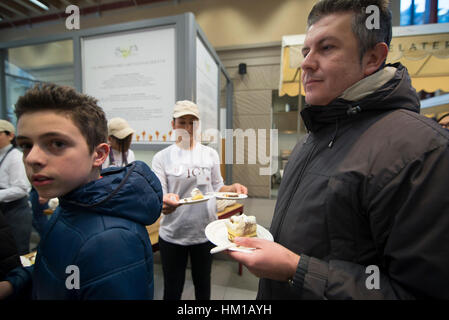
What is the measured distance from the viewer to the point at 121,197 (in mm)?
685

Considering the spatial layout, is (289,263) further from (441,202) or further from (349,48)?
(349,48)

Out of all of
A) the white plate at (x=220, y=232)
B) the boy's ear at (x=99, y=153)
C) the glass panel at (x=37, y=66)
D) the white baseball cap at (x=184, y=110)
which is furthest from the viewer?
the glass panel at (x=37, y=66)

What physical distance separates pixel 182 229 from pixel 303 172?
1.22 meters

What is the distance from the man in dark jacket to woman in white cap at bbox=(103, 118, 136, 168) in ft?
6.36

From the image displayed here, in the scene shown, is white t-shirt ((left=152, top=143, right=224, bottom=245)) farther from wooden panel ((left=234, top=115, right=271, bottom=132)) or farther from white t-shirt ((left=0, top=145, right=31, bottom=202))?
wooden panel ((left=234, top=115, right=271, bottom=132))

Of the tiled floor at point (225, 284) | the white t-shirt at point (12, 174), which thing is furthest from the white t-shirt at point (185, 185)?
the white t-shirt at point (12, 174)

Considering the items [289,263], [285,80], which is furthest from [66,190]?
[285,80]

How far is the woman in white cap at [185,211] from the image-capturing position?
1.66 meters

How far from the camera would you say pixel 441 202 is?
1.66ft

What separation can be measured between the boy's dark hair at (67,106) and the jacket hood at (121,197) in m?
0.15

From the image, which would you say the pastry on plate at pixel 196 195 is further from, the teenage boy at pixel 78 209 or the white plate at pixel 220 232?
the teenage boy at pixel 78 209
